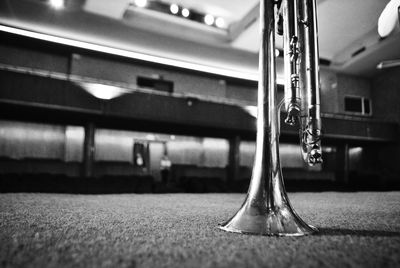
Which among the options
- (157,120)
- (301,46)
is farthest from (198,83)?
(301,46)

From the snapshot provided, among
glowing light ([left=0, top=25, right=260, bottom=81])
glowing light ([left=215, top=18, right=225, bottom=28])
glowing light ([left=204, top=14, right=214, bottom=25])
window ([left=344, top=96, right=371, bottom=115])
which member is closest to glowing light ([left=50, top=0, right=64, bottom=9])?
glowing light ([left=0, top=25, right=260, bottom=81])

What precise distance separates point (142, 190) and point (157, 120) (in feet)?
6.61

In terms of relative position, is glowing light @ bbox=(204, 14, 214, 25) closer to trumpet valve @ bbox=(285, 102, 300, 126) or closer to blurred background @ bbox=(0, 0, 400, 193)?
blurred background @ bbox=(0, 0, 400, 193)

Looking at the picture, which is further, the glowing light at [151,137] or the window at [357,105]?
the window at [357,105]

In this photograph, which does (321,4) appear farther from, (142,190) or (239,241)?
(239,241)

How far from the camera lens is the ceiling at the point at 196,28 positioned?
6.00 m

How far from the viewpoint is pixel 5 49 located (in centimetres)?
689

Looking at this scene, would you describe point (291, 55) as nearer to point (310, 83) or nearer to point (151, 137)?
point (310, 83)

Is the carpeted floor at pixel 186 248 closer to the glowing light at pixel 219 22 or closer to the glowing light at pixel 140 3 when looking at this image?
the glowing light at pixel 140 3

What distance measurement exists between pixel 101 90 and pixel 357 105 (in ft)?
27.3

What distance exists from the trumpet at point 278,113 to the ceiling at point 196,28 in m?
5.56

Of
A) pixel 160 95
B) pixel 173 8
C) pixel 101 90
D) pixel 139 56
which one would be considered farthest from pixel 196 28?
pixel 101 90

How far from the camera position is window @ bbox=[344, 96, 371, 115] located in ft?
31.4

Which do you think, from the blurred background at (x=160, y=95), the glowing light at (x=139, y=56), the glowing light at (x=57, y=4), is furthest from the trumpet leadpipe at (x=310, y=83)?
the glowing light at (x=57, y=4)
